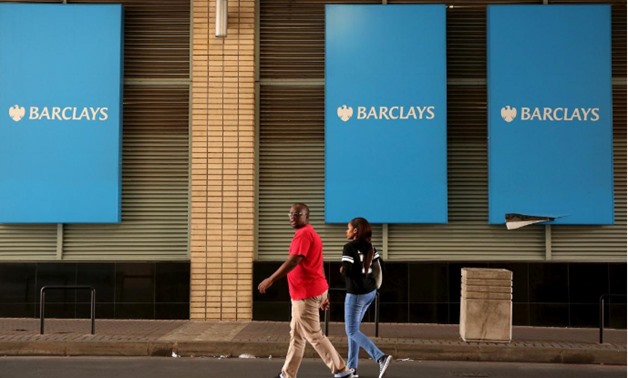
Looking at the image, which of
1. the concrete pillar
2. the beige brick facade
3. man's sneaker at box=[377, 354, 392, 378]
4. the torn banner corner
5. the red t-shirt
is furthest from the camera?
the beige brick facade

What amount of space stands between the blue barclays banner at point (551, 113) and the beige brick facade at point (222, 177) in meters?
4.10

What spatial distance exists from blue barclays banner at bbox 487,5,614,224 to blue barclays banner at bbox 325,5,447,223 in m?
0.94

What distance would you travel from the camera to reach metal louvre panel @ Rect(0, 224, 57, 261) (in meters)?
15.0

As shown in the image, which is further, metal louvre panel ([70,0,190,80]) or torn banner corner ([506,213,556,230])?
metal louvre panel ([70,0,190,80])

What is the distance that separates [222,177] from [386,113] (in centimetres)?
296

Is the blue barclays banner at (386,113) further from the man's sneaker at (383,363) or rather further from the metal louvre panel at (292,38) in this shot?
the man's sneaker at (383,363)

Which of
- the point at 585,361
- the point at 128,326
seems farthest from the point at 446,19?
the point at 128,326

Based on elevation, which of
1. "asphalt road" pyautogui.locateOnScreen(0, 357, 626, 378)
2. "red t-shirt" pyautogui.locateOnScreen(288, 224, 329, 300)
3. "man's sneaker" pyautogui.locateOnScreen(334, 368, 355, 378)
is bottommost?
"asphalt road" pyautogui.locateOnScreen(0, 357, 626, 378)

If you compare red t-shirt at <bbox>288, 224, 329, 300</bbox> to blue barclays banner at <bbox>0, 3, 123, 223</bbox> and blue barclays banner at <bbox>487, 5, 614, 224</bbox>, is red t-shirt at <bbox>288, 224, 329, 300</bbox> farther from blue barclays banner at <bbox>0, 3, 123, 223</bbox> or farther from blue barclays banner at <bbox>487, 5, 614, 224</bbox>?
blue barclays banner at <bbox>0, 3, 123, 223</bbox>

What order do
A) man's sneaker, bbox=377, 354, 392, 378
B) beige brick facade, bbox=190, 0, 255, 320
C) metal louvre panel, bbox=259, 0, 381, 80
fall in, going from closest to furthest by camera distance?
man's sneaker, bbox=377, 354, 392, 378 → beige brick facade, bbox=190, 0, 255, 320 → metal louvre panel, bbox=259, 0, 381, 80

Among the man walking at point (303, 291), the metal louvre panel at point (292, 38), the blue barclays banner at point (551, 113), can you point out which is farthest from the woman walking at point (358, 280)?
the metal louvre panel at point (292, 38)

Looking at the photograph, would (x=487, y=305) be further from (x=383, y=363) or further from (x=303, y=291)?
(x=303, y=291)

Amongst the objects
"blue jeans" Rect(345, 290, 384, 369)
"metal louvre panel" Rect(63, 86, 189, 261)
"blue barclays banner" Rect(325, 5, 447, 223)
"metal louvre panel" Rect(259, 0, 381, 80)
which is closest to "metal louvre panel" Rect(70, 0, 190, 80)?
"metal louvre panel" Rect(63, 86, 189, 261)

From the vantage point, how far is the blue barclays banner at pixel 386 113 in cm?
1468
